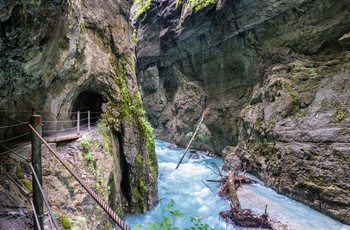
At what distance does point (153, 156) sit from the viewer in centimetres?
991

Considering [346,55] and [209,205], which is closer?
[209,205]

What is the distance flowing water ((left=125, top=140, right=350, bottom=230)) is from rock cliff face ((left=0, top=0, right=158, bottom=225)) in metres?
1.25

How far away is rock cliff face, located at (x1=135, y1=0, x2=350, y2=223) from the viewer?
366 inches

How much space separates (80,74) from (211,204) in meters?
8.03

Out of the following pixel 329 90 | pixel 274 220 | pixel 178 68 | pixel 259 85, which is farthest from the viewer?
pixel 178 68

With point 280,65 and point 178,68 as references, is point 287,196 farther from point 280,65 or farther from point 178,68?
point 178,68

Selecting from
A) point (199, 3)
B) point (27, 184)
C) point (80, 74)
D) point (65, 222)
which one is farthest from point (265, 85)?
point (27, 184)

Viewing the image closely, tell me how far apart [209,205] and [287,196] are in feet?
12.9

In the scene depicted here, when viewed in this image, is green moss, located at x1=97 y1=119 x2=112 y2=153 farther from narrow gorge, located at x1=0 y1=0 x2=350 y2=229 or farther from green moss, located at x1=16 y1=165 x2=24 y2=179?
green moss, located at x1=16 y1=165 x2=24 y2=179

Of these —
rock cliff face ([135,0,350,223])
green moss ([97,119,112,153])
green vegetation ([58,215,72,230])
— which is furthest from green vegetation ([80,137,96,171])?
rock cliff face ([135,0,350,223])

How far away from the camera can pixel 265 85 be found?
14469 mm

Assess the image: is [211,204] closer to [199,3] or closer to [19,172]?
[19,172]

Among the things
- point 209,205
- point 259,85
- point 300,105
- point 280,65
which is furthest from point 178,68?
point 209,205

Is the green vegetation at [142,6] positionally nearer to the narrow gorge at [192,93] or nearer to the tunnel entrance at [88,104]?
the narrow gorge at [192,93]
